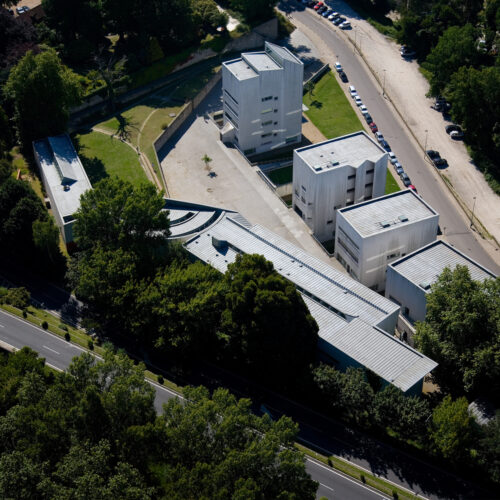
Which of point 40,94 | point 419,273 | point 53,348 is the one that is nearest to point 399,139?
point 419,273

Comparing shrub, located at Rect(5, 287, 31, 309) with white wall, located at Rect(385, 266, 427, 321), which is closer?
white wall, located at Rect(385, 266, 427, 321)

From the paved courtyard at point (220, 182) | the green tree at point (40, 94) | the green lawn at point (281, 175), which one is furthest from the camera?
the green lawn at point (281, 175)

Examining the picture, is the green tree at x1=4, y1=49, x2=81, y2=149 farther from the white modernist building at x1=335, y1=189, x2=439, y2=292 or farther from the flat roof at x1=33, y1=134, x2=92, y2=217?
the white modernist building at x1=335, y1=189, x2=439, y2=292

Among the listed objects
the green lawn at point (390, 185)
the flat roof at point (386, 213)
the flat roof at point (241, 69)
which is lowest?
the green lawn at point (390, 185)

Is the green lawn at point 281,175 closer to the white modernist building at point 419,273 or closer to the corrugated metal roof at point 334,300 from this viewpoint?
the corrugated metal roof at point 334,300

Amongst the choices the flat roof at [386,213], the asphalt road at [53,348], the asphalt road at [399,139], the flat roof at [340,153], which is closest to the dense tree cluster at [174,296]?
the asphalt road at [53,348]

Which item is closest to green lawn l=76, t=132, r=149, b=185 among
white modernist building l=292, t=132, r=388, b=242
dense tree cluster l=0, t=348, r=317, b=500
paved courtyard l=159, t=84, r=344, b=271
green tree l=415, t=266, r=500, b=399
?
paved courtyard l=159, t=84, r=344, b=271
